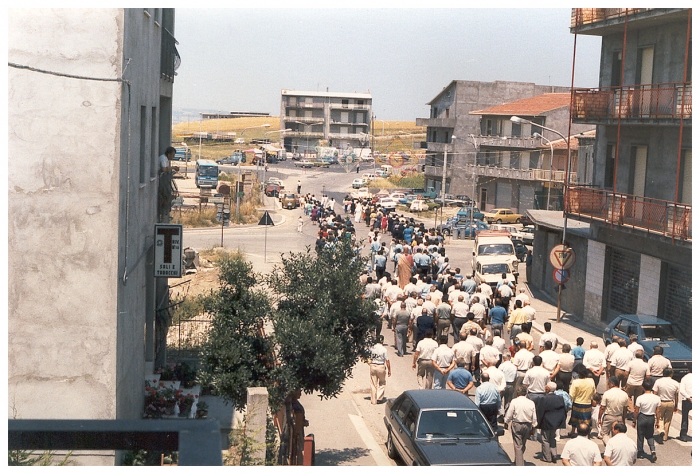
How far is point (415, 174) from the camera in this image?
11538 centimetres

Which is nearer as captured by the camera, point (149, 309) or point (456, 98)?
point (149, 309)

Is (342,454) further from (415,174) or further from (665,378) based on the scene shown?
(415,174)

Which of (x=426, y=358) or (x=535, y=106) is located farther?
(x=535, y=106)

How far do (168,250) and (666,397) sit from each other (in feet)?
27.2

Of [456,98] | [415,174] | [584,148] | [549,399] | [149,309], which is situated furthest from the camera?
[415,174]

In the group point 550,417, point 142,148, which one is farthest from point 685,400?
point 142,148

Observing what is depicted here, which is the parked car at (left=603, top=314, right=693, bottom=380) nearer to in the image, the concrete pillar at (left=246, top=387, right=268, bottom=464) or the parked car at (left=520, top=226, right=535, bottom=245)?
the concrete pillar at (left=246, top=387, right=268, bottom=464)

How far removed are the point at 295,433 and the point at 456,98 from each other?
7323 cm

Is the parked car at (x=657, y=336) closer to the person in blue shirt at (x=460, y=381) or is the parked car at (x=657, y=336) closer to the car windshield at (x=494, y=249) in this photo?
the person in blue shirt at (x=460, y=381)

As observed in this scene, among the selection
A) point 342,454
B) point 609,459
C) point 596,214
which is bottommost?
point 342,454

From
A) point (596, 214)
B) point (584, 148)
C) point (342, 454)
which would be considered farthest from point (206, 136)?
point (342, 454)

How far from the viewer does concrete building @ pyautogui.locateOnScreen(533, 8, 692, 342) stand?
935 inches

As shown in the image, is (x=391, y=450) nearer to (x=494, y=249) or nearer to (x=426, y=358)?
(x=426, y=358)

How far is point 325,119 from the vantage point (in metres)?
140
